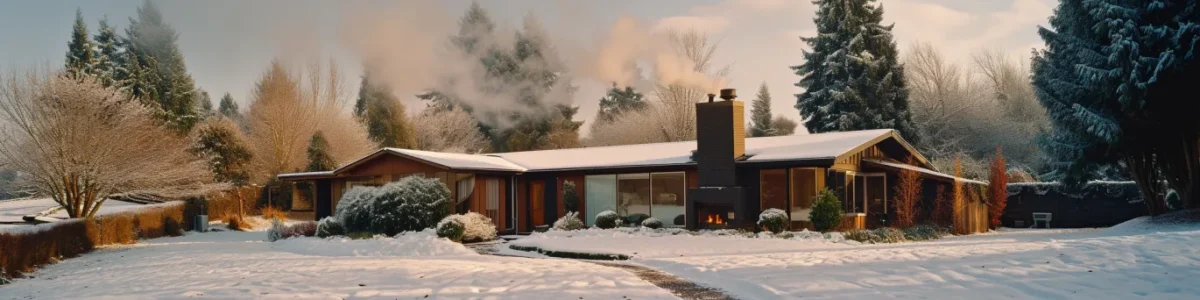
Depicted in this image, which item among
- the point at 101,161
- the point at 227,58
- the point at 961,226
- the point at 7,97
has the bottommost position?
the point at 961,226

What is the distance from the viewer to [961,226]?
2289cm

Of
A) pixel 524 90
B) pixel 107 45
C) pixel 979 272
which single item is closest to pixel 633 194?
pixel 979 272

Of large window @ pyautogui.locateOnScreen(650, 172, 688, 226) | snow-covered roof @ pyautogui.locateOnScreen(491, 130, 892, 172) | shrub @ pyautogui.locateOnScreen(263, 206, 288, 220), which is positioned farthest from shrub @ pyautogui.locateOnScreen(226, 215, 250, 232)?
large window @ pyautogui.locateOnScreen(650, 172, 688, 226)

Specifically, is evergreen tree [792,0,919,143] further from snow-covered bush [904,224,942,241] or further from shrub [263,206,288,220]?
shrub [263,206,288,220]

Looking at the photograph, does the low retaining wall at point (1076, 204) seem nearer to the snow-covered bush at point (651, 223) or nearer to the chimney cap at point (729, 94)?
the chimney cap at point (729, 94)

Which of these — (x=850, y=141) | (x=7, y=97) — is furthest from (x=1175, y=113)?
(x=7, y=97)

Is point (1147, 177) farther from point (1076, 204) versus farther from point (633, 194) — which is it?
point (633, 194)

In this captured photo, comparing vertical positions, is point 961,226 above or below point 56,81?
below

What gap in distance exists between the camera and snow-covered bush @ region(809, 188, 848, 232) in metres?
19.7

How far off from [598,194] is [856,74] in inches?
627

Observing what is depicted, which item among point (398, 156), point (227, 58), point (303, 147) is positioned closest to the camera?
point (398, 156)

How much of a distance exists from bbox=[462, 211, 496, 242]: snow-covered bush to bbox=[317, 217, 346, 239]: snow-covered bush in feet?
10.1

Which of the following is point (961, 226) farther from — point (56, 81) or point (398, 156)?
point (56, 81)

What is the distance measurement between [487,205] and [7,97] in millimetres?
13147
